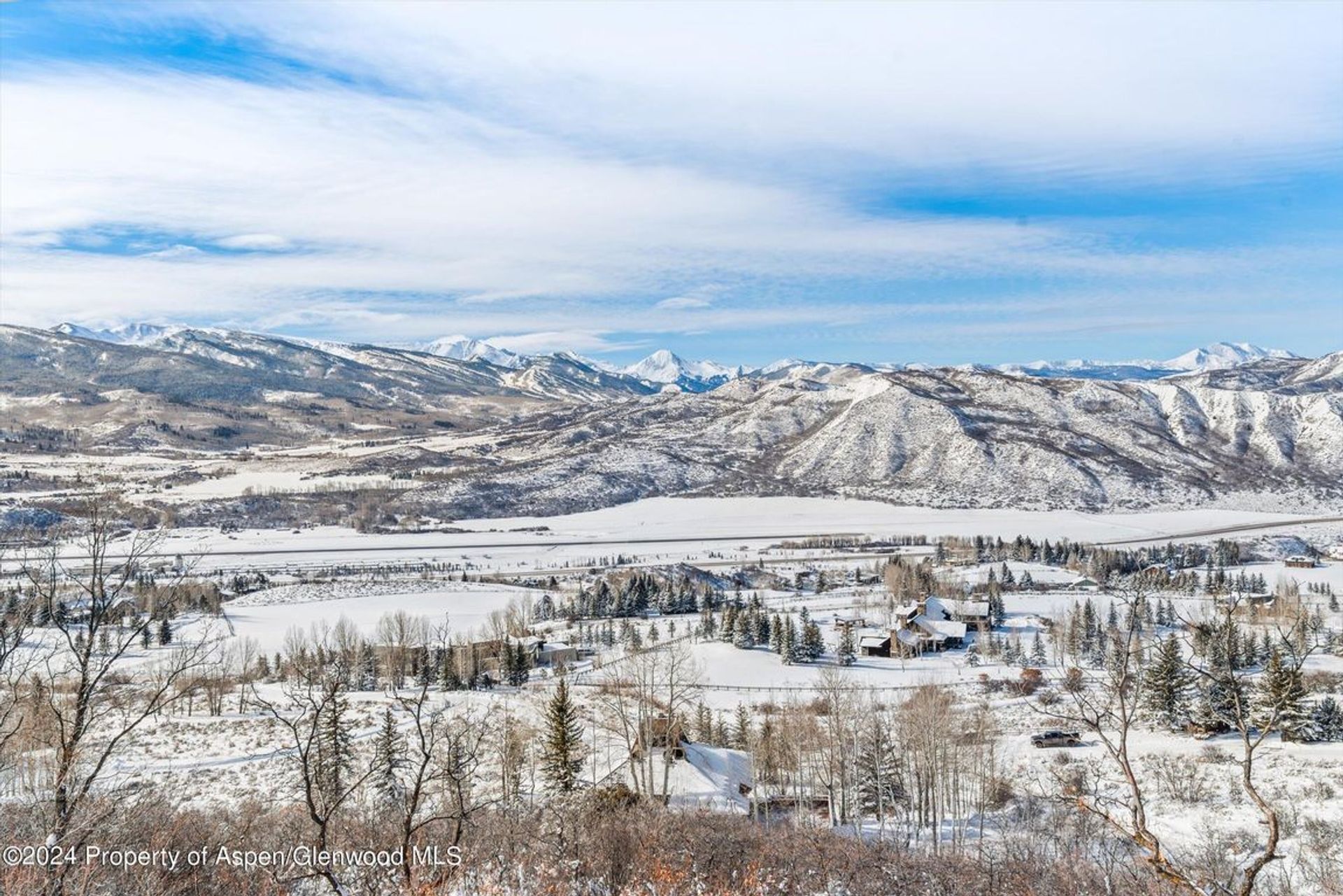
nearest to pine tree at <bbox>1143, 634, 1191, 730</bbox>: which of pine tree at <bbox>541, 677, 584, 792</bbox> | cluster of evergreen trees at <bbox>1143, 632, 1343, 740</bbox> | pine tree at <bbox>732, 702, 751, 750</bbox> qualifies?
cluster of evergreen trees at <bbox>1143, 632, 1343, 740</bbox>

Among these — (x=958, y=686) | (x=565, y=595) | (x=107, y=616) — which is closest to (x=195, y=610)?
(x=565, y=595)

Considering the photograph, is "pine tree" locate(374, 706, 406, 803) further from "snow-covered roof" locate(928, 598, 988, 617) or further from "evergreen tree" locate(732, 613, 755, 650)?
"snow-covered roof" locate(928, 598, 988, 617)

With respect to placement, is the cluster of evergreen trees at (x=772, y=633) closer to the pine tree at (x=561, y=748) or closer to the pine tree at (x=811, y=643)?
the pine tree at (x=811, y=643)

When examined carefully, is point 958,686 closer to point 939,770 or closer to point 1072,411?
point 939,770

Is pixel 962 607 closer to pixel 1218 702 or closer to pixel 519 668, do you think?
pixel 1218 702

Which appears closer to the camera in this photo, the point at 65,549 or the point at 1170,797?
the point at 1170,797

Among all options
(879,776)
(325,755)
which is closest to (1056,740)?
(879,776)
